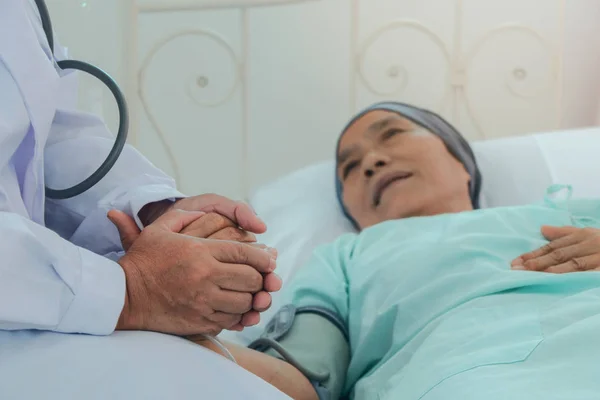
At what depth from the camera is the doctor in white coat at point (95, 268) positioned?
1.91 ft

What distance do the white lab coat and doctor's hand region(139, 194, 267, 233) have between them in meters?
0.02

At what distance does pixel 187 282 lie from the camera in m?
0.70

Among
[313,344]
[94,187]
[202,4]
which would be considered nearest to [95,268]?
[94,187]

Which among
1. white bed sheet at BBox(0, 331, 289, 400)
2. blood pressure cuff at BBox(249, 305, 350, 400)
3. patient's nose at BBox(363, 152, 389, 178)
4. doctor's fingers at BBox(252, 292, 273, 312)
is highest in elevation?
white bed sheet at BBox(0, 331, 289, 400)

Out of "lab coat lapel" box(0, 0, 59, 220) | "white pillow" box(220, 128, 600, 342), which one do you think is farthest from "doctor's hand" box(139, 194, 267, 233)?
"white pillow" box(220, 128, 600, 342)

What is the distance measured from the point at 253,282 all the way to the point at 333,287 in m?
0.52

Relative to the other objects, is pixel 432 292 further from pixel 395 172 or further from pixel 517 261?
pixel 395 172

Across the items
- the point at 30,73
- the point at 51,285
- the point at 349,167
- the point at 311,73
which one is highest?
the point at 30,73

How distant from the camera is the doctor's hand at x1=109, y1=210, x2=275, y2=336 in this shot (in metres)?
0.70

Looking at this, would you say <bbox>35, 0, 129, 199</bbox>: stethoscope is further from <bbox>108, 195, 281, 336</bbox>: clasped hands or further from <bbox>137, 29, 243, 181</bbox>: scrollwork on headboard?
<bbox>137, 29, 243, 181</bbox>: scrollwork on headboard

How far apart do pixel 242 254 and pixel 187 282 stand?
0.07 m

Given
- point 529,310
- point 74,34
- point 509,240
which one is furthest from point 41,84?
point 74,34

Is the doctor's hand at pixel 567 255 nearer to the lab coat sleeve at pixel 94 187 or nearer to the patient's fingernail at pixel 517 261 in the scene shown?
the patient's fingernail at pixel 517 261

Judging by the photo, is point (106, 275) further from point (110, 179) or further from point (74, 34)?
point (74, 34)
